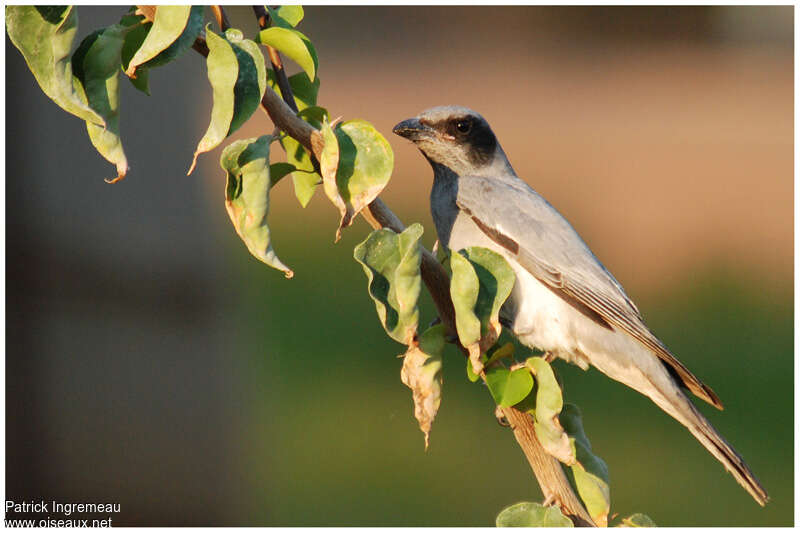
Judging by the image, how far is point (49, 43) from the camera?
1.00 m

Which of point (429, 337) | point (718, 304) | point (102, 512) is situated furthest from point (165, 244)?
point (429, 337)

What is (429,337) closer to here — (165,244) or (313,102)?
(313,102)

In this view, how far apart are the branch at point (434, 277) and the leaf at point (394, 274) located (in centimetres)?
6

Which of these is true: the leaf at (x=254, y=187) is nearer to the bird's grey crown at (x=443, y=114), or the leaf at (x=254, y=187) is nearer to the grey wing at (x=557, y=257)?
the grey wing at (x=557, y=257)

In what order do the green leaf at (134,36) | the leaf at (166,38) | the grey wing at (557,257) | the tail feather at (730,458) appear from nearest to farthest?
the leaf at (166,38), the green leaf at (134,36), the tail feather at (730,458), the grey wing at (557,257)

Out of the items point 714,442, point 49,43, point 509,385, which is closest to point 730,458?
point 714,442

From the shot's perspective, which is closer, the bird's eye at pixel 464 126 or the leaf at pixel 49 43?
the leaf at pixel 49 43

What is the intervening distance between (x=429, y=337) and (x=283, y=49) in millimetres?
465

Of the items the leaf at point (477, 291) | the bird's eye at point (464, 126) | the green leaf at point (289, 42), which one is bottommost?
the leaf at point (477, 291)

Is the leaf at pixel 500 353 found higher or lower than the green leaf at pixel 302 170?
lower

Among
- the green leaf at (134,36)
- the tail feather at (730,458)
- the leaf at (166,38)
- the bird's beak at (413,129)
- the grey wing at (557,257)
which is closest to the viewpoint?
the leaf at (166,38)

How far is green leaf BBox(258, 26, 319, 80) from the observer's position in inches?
46.4

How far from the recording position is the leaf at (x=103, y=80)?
3.44ft

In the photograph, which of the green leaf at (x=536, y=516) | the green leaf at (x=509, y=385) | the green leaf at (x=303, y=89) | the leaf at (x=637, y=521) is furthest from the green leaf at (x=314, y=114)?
the leaf at (x=637, y=521)
